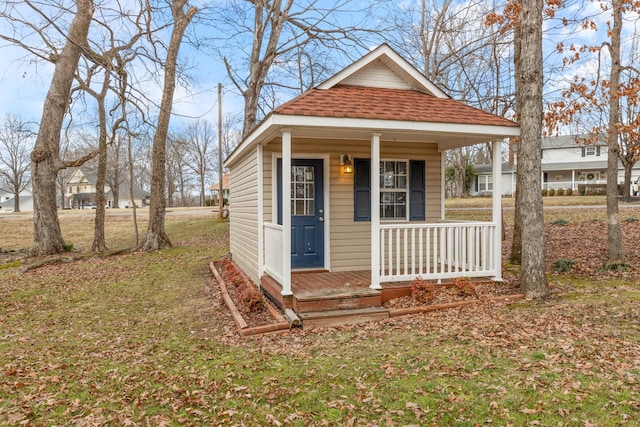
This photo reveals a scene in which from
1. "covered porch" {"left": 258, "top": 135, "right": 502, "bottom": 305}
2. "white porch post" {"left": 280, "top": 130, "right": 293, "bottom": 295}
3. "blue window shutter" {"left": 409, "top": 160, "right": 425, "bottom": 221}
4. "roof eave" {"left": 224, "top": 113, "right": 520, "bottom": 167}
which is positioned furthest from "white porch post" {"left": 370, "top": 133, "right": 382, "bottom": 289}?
"blue window shutter" {"left": 409, "top": 160, "right": 425, "bottom": 221}

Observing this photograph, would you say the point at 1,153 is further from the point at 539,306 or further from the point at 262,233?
the point at 539,306

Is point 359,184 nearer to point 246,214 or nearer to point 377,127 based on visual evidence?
point 377,127

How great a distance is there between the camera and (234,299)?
702 cm

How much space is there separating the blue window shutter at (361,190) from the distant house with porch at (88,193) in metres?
56.1

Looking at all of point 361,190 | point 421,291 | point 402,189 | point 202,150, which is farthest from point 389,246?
point 202,150

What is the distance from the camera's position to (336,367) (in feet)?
13.4

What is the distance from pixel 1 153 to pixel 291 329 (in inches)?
2117

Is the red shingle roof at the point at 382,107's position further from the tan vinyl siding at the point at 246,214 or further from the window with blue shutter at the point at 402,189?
the tan vinyl siding at the point at 246,214

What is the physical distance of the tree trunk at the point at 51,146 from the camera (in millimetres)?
11578

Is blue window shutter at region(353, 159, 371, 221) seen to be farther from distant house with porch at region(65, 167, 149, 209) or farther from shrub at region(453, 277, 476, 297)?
distant house with porch at region(65, 167, 149, 209)

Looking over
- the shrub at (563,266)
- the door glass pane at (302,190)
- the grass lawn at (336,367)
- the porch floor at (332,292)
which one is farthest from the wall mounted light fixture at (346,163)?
the shrub at (563,266)

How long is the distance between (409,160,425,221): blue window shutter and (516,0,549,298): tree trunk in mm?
1985

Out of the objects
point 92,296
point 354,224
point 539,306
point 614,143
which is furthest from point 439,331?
point 92,296

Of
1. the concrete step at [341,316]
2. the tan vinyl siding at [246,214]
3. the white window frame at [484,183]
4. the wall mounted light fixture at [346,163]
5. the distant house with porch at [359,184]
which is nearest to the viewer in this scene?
the concrete step at [341,316]
